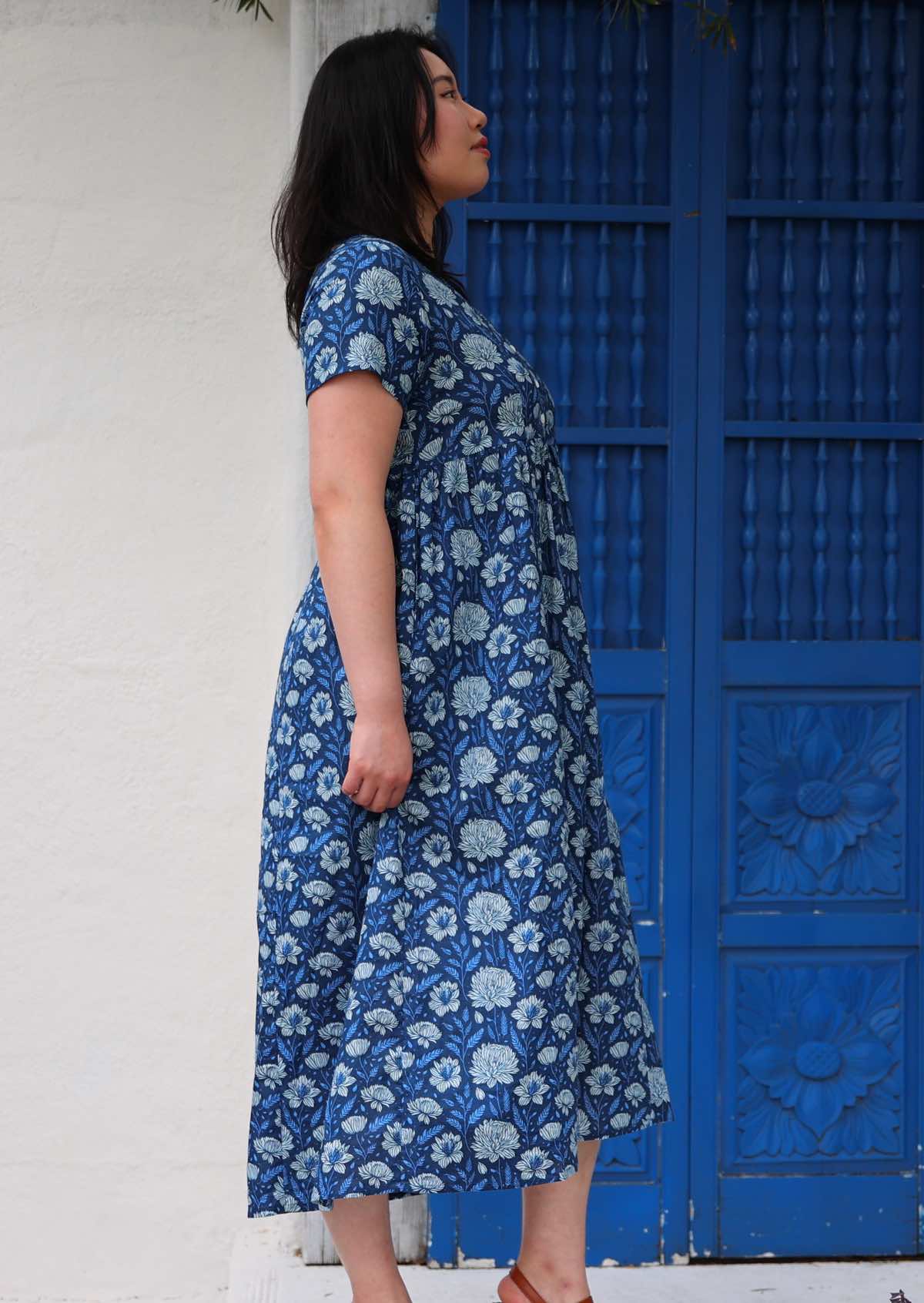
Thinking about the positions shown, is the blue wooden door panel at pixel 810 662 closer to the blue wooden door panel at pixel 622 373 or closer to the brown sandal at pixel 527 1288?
the blue wooden door panel at pixel 622 373

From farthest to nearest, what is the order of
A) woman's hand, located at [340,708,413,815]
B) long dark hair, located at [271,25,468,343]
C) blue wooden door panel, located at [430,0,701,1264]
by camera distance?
blue wooden door panel, located at [430,0,701,1264] < long dark hair, located at [271,25,468,343] < woman's hand, located at [340,708,413,815]

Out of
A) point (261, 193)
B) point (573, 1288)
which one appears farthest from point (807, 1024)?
point (261, 193)

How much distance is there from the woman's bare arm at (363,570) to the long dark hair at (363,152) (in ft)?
0.89

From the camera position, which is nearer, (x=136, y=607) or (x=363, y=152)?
(x=363, y=152)

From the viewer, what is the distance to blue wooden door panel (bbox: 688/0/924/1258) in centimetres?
250

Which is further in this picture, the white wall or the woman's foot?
the white wall

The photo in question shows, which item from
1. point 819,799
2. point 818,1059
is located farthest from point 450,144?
point 818,1059

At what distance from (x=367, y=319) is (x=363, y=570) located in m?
0.28

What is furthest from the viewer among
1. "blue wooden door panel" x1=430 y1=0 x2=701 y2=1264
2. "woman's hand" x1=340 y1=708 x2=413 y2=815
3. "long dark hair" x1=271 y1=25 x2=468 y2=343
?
"blue wooden door panel" x1=430 y1=0 x2=701 y2=1264

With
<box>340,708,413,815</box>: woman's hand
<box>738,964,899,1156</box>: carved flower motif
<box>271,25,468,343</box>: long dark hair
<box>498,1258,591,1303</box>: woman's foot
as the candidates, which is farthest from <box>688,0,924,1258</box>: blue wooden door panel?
<box>340,708,413,815</box>: woman's hand

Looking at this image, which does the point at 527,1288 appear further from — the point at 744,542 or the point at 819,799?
the point at 744,542

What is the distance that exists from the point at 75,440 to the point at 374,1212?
1475 mm

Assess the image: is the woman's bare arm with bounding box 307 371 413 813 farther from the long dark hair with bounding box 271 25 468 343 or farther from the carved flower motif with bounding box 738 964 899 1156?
the carved flower motif with bounding box 738 964 899 1156

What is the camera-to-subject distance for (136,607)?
2.56m
